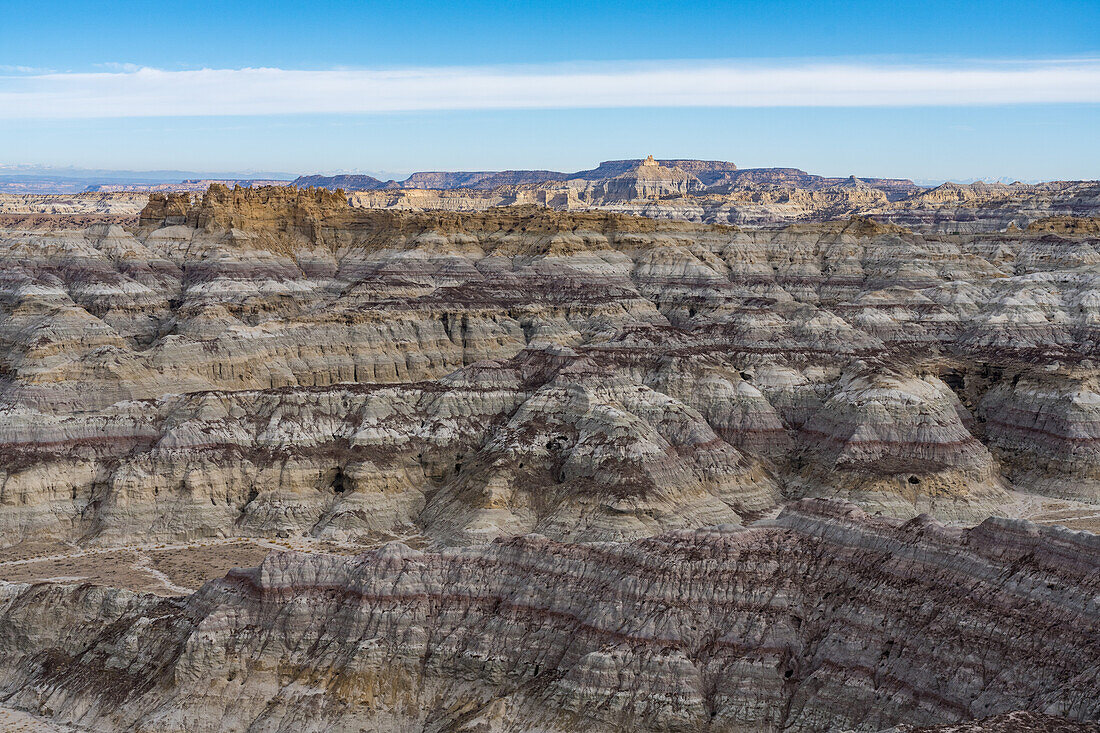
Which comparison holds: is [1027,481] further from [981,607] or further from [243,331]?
[243,331]

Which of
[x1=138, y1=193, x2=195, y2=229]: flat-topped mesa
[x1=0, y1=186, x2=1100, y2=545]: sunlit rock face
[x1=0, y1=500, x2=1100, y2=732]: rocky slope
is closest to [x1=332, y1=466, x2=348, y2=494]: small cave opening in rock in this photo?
[x1=0, y1=186, x2=1100, y2=545]: sunlit rock face

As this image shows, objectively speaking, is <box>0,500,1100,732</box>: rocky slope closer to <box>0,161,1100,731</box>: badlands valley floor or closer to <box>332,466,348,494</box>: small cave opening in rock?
<box>0,161,1100,731</box>: badlands valley floor

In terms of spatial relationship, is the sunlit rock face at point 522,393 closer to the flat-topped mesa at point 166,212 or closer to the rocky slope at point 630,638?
the flat-topped mesa at point 166,212

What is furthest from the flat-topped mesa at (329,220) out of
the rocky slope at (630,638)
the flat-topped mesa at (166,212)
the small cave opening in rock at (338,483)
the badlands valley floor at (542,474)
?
the rocky slope at (630,638)

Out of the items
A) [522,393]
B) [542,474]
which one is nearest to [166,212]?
[522,393]

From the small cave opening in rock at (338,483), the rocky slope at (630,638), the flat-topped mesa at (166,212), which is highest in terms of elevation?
the flat-topped mesa at (166,212)

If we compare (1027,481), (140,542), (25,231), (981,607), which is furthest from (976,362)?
(25,231)
